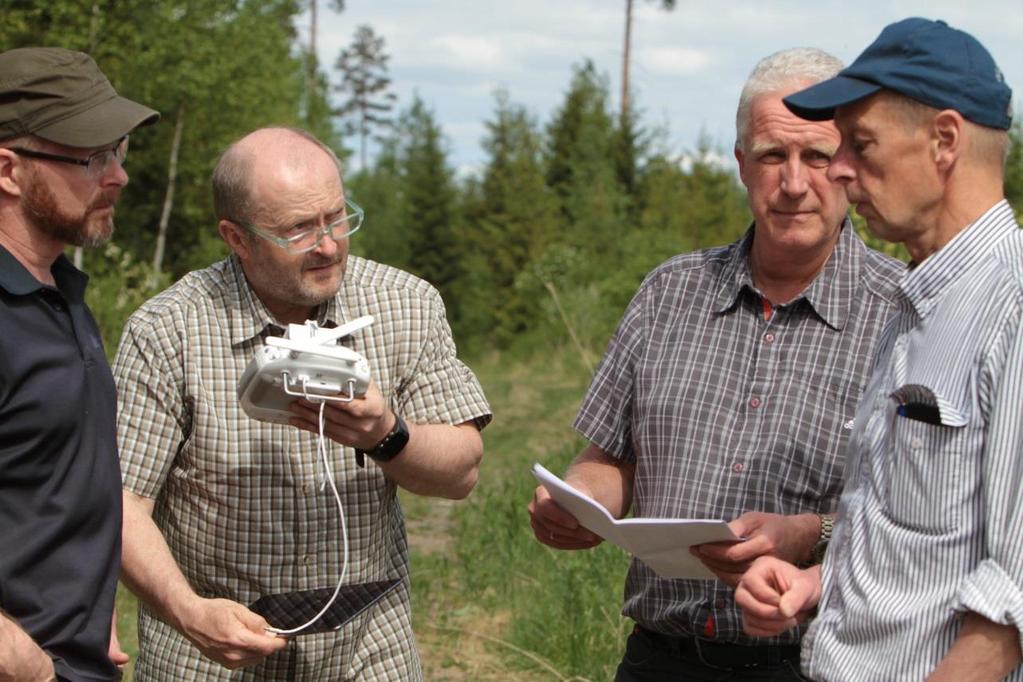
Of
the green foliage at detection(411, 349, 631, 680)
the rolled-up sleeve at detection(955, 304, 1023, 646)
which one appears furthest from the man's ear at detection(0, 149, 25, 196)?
the green foliage at detection(411, 349, 631, 680)

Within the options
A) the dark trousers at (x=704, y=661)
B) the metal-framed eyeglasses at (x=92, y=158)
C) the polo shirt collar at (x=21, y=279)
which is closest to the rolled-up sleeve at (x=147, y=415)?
the polo shirt collar at (x=21, y=279)

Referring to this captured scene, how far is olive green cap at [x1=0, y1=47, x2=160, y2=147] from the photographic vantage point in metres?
2.80

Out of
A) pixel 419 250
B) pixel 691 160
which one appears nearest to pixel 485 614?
pixel 691 160

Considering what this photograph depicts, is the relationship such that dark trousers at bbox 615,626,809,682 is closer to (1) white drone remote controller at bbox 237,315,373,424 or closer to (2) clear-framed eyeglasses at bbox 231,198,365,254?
(1) white drone remote controller at bbox 237,315,373,424

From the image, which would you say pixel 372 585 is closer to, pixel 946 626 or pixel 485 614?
pixel 946 626

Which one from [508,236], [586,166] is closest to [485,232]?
[508,236]

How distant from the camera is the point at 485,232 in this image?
4147 centimetres

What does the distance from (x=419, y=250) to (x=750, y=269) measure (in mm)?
39197

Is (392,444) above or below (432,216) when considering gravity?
above

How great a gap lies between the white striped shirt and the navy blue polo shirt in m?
1.47

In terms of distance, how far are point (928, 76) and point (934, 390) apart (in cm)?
51

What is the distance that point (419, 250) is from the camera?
42281 mm

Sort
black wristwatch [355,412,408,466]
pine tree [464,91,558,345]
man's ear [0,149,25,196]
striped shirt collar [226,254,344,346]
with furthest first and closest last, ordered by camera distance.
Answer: pine tree [464,91,558,345] < striped shirt collar [226,254,344,346] < black wristwatch [355,412,408,466] < man's ear [0,149,25,196]

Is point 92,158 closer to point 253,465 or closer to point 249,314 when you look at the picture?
point 249,314
